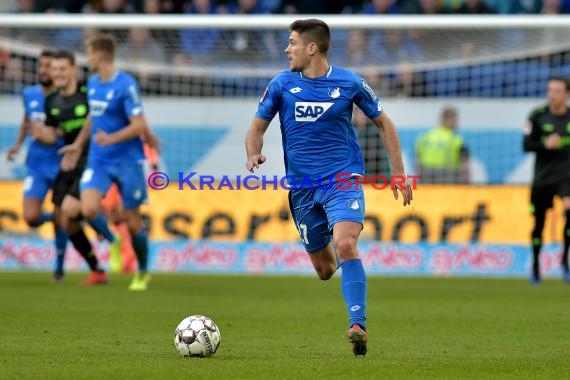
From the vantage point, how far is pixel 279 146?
63.9 ft

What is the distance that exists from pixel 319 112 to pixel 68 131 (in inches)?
269

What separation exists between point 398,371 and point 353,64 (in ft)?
43.2

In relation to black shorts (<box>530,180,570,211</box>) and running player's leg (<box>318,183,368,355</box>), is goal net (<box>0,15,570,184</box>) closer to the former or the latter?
black shorts (<box>530,180,570,211</box>)

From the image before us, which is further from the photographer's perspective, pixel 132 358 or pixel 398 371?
pixel 132 358

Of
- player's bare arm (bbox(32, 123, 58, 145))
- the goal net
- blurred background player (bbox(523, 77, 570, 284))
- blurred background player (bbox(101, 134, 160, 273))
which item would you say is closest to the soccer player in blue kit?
player's bare arm (bbox(32, 123, 58, 145))

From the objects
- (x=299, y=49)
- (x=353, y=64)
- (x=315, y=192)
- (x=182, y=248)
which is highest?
(x=299, y=49)

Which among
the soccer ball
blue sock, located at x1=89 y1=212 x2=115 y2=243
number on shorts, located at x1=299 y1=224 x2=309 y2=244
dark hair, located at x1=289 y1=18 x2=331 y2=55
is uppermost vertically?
dark hair, located at x1=289 y1=18 x2=331 y2=55

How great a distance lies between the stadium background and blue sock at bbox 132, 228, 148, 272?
4.22 meters

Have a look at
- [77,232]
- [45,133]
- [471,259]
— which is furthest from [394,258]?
[45,133]

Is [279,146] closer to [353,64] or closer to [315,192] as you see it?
[353,64]

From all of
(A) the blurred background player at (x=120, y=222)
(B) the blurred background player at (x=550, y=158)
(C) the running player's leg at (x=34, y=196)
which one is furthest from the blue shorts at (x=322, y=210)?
(A) the blurred background player at (x=120, y=222)

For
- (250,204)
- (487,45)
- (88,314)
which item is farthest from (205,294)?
(487,45)

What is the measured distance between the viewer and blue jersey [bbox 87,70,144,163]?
1352 cm

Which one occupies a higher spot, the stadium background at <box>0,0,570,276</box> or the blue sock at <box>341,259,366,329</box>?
the blue sock at <box>341,259,366,329</box>
